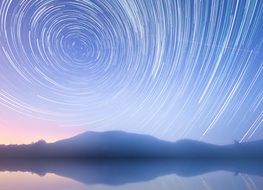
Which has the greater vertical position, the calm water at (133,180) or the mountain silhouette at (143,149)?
the mountain silhouette at (143,149)

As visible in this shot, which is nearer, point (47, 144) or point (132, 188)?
point (132, 188)

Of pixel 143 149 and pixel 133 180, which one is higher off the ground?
pixel 143 149

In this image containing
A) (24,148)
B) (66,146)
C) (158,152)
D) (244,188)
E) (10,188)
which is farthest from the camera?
(158,152)

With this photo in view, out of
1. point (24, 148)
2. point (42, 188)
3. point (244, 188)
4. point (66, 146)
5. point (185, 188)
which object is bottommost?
point (244, 188)

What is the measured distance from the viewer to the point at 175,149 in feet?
646

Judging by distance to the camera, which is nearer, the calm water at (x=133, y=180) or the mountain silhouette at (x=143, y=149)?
the calm water at (x=133, y=180)

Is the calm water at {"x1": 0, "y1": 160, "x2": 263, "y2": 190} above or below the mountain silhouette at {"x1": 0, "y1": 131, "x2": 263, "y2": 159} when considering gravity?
below

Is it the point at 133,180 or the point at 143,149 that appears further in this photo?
the point at 143,149

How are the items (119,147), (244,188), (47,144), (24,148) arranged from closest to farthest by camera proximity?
(244,188) < (24,148) < (47,144) < (119,147)

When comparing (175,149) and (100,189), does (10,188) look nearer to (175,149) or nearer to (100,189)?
(100,189)

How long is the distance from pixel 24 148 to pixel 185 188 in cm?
12264

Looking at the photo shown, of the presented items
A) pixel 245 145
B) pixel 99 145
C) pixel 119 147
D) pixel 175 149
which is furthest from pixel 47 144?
pixel 245 145

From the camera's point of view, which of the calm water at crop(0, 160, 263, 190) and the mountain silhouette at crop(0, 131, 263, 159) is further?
the mountain silhouette at crop(0, 131, 263, 159)

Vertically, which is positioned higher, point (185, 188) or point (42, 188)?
point (42, 188)
